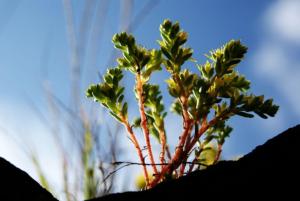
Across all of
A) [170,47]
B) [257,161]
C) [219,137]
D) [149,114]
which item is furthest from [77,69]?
[257,161]

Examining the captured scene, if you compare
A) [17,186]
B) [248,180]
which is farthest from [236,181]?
[17,186]

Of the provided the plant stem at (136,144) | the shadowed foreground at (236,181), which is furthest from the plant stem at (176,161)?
the shadowed foreground at (236,181)

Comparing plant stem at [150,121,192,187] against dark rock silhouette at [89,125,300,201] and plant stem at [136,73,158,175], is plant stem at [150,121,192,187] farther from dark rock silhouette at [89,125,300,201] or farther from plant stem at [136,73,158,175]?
dark rock silhouette at [89,125,300,201]

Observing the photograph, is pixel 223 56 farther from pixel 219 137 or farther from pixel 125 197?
pixel 125 197

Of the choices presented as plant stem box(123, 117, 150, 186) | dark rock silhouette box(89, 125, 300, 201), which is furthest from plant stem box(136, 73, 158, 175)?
dark rock silhouette box(89, 125, 300, 201)

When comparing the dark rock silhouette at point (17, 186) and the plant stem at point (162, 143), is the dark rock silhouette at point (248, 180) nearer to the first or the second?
the dark rock silhouette at point (17, 186)
